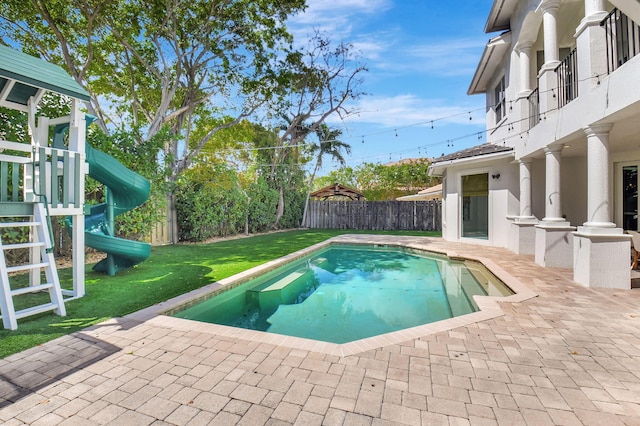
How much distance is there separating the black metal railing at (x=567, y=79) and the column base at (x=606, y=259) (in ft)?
10.7

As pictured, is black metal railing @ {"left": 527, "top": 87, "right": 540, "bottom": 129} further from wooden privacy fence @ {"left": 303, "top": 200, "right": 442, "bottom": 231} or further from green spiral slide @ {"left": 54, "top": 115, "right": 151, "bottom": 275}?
green spiral slide @ {"left": 54, "top": 115, "right": 151, "bottom": 275}

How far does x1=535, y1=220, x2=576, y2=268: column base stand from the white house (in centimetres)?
2

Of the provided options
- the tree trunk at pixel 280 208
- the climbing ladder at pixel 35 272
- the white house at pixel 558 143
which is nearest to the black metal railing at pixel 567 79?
the white house at pixel 558 143

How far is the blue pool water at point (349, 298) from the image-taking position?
5180 millimetres

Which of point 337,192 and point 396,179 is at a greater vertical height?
point 396,179

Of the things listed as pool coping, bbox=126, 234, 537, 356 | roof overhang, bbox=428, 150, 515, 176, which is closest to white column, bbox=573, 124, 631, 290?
pool coping, bbox=126, 234, 537, 356

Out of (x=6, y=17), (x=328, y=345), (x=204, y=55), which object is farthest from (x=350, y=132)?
(x=328, y=345)

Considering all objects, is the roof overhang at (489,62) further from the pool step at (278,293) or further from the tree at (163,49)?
the pool step at (278,293)

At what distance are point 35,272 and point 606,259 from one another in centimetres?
1027

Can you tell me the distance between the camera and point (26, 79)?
4.43 meters

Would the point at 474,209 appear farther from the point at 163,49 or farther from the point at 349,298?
the point at 163,49

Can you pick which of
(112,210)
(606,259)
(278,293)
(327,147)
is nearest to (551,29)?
(606,259)

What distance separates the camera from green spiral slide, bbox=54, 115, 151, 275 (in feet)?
21.3

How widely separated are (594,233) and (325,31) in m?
18.3
